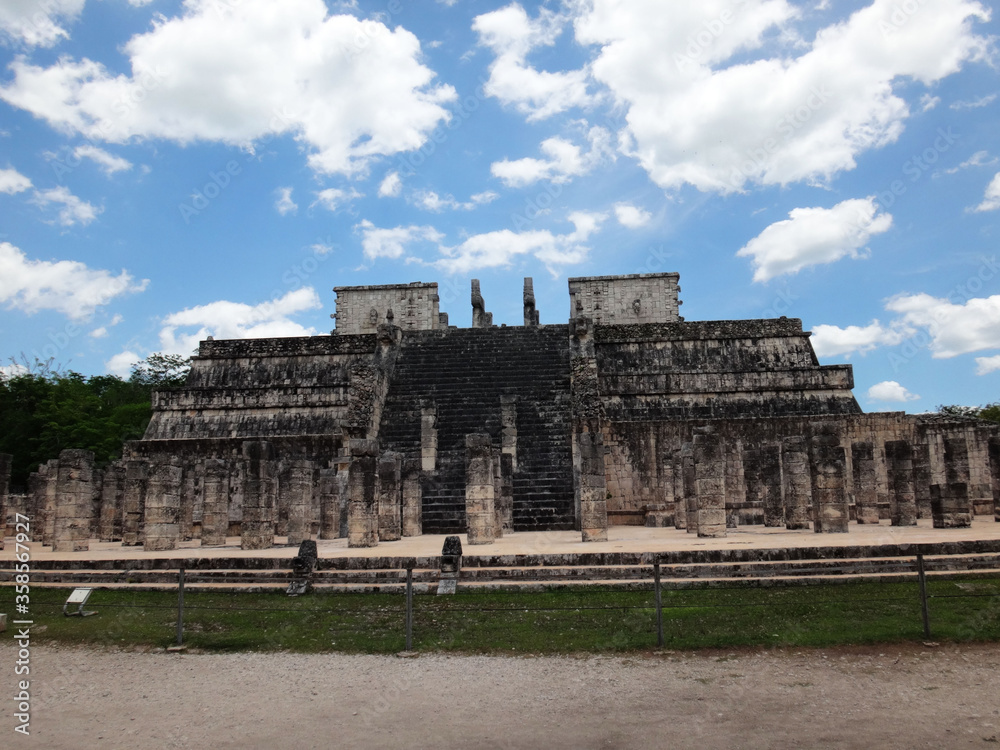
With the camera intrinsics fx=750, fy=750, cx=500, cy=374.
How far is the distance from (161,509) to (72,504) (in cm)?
167

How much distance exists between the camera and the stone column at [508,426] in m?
18.8

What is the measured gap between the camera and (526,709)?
5.62 meters

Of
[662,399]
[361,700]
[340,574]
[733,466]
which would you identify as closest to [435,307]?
[662,399]

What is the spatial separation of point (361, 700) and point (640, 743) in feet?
7.52

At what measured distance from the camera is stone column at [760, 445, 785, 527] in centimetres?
1666

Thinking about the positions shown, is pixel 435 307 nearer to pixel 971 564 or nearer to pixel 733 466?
pixel 733 466

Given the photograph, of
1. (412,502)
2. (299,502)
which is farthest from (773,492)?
(299,502)

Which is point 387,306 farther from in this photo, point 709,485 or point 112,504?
point 709,485

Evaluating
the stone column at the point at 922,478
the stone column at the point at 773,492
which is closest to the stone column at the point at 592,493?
the stone column at the point at 773,492

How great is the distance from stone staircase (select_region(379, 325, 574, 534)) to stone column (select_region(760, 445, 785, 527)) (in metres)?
4.41

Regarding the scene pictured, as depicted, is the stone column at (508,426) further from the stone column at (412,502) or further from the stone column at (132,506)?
the stone column at (132,506)

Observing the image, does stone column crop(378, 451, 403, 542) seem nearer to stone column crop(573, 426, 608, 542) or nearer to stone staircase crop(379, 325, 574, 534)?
stone staircase crop(379, 325, 574, 534)

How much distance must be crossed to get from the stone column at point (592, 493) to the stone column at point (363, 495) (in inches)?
157

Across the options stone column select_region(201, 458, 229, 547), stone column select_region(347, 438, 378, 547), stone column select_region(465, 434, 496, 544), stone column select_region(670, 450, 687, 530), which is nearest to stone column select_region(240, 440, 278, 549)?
stone column select_region(201, 458, 229, 547)
